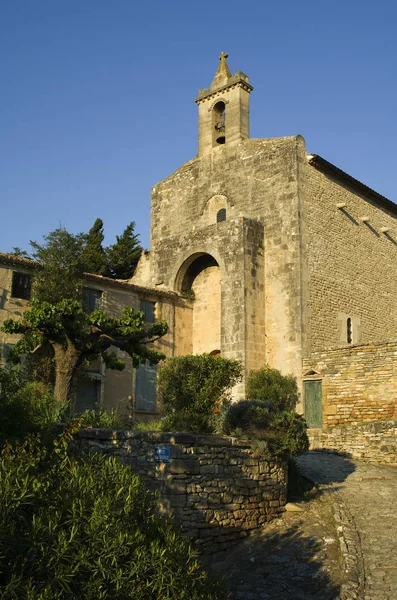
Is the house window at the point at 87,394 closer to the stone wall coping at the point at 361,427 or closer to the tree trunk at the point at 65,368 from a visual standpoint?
the tree trunk at the point at 65,368

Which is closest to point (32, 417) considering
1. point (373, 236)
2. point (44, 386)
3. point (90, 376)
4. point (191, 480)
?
point (191, 480)

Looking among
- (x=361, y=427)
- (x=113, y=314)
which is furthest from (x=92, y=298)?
(x=361, y=427)

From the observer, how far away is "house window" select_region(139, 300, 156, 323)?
961 inches

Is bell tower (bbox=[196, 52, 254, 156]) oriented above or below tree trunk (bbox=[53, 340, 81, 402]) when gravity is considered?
above

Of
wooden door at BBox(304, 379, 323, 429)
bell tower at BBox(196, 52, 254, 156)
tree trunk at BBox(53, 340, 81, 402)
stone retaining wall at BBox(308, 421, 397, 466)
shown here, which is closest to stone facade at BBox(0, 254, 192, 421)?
tree trunk at BBox(53, 340, 81, 402)

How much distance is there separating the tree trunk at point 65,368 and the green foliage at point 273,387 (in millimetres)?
8095

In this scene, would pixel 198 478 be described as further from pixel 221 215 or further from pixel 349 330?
pixel 221 215

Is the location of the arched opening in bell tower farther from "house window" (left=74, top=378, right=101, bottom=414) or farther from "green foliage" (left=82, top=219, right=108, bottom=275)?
"house window" (left=74, top=378, right=101, bottom=414)

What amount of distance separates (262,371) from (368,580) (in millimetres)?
13518

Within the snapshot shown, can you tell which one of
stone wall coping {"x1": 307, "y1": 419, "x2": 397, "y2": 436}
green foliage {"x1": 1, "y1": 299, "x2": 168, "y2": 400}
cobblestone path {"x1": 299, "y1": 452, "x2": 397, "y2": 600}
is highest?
green foliage {"x1": 1, "y1": 299, "x2": 168, "y2": 400}

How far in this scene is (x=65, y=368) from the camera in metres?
15.5

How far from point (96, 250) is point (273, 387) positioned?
16878mm

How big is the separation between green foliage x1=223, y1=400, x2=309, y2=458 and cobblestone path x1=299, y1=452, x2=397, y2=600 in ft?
5.19

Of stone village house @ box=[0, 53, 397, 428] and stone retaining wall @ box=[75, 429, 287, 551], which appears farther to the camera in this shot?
stone village house @ box=[0, 53, 397, 428]
